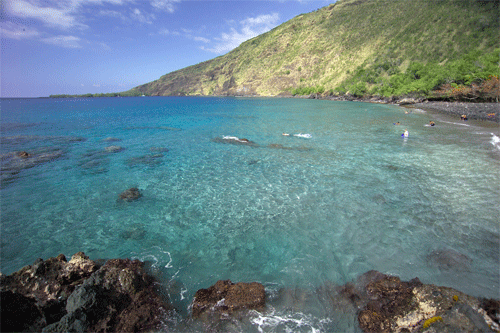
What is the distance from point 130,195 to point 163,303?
27.5 ft

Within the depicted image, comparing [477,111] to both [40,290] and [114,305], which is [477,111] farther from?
[40,290]

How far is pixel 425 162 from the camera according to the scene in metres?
18.0

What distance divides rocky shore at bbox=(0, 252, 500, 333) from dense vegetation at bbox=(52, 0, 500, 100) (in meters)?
59.2

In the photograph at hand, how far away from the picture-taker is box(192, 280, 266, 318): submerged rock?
21.1ft

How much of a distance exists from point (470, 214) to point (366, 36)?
418 feet

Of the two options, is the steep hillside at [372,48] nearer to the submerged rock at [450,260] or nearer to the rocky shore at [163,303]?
the submerged rock at [450,260]

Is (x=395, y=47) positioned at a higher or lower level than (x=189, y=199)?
higher

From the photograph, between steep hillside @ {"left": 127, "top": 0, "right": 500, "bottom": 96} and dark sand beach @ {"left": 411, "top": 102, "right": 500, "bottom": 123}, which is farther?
Answer: steep hillside @ {"left": 127, "top": 0, "right": 500, "bottom": 96}

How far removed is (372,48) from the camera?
10488 centimetres

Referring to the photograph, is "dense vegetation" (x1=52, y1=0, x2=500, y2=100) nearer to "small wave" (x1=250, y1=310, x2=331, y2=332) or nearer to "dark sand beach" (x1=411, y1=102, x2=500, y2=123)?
"dark sand beach" (x1=411, y1=102, x2=500, y2=123)

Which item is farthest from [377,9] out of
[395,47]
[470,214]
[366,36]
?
[470,214]

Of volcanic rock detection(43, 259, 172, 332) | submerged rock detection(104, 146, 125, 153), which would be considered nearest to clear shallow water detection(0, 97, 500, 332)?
volcanic rock detection(43, 259, 172, 332)

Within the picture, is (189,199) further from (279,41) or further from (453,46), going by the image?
(279,41)

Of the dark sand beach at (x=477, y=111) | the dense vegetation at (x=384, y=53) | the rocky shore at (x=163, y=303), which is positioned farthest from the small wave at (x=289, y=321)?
the dense vegetation at (x=384, y=53)
